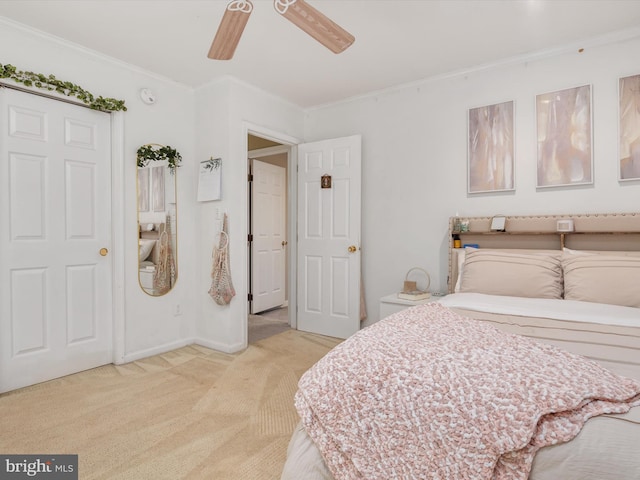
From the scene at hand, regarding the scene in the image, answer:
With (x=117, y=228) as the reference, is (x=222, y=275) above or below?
below

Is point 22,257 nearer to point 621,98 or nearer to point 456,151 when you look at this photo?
point 456,151

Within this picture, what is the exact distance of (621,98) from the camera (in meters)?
2.62

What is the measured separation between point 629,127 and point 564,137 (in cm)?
39

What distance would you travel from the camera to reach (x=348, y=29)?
2570 millimetres

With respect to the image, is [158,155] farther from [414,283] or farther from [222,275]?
[414,283]

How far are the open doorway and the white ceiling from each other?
1.56 metres

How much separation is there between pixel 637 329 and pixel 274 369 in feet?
7.72

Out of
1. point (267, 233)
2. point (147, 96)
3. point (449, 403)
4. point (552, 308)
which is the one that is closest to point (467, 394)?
point (449, 403)

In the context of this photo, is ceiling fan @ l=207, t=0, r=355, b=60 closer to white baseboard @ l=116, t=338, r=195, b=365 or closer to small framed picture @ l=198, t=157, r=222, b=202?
small framed picture @ l=198, t=157, r=222, b=202

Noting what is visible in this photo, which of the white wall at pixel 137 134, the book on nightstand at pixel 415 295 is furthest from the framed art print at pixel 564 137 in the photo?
the white wall at pixel 137 134

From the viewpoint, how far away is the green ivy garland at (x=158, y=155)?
3.18 metres

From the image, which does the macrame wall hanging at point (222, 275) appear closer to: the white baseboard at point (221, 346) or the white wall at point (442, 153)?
the white baseboard at point (221, 346)

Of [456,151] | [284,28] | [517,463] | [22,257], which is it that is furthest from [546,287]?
[22,257]

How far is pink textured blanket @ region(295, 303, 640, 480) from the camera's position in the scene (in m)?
0.93
